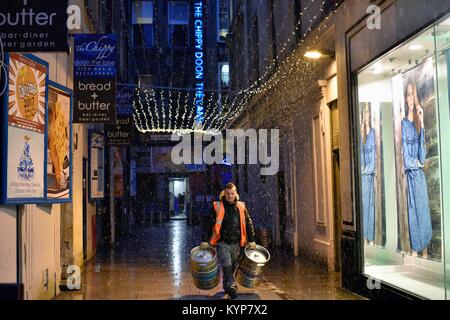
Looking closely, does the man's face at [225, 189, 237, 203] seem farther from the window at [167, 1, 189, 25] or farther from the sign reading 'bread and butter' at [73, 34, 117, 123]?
the window at [167, 1, 189, 25]

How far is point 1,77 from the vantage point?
725 cm

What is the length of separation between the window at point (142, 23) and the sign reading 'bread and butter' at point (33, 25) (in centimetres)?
2822

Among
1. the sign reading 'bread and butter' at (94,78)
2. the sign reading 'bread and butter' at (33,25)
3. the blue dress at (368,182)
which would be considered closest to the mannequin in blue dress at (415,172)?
the blue dress at (368,182)

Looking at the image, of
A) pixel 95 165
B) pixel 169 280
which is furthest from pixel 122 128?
pixel 169 280

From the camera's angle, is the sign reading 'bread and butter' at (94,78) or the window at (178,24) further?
the window at (178,24)

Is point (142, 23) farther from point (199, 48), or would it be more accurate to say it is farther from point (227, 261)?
point (227, 261)

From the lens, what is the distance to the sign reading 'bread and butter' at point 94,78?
10891mm

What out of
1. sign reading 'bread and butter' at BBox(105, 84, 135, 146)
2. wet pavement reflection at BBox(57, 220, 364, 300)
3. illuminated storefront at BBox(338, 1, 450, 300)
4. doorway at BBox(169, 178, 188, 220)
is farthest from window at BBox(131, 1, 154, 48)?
illuminated storefront at BBox(338, 1, 450, 300)

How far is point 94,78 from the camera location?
35.9 feet

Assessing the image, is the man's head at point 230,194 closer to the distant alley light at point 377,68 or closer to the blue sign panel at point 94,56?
the distant alley light at point 377,68

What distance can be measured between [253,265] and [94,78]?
16.2 ft

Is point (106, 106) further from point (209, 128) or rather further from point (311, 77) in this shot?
point (209, 128)

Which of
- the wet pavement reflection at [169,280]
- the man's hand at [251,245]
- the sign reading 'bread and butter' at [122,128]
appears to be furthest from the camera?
the sign reading 'bread and butter' at [122,128]
